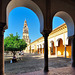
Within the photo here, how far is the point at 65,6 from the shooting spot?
16.9ft

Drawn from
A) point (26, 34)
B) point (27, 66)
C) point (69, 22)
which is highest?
point (26, 34)

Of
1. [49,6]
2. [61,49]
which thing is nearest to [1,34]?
[49,6]

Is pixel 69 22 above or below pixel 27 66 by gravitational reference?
above

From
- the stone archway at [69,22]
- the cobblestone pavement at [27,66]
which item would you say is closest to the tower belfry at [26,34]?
the cobblestone pavement at [27,66]

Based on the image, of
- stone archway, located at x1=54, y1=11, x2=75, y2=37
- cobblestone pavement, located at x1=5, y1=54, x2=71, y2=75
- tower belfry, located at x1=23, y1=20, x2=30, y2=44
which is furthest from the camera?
tower belfry, located at x1=23, y1=20, x2=30, y2=44

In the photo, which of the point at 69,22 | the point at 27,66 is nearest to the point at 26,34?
the point at 27,66

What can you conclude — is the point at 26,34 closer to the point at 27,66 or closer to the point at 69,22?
the point at 27,66

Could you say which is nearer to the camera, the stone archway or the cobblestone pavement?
the stone archway

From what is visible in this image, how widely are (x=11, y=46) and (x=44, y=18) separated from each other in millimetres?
7397

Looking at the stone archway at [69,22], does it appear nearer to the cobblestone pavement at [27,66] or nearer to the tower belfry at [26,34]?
the cobblestone pavement at [27,66]

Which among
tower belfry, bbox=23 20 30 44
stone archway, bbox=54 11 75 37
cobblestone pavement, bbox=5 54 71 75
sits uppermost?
tower belfry, bbox=23 20 30 44

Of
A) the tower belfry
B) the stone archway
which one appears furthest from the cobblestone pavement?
the tower belfry

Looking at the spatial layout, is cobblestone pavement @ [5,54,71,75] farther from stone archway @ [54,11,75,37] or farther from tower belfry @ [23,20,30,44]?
tower belfry @ [23,20,30,44]

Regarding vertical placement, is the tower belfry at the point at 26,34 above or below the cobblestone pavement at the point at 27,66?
above
